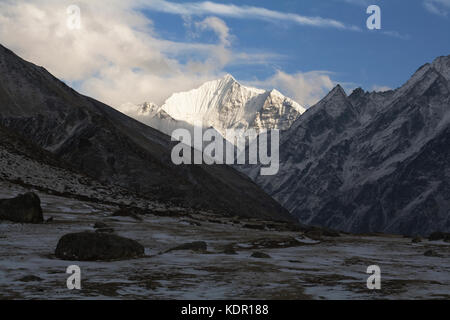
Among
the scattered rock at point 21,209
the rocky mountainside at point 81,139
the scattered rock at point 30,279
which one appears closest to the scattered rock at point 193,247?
the scattered rock at point 30,279

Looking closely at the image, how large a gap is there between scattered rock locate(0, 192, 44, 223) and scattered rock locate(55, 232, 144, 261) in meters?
14.8

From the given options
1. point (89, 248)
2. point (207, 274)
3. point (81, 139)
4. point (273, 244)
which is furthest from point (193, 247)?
point (81, 139)

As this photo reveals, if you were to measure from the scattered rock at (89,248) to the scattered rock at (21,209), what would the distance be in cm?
1483

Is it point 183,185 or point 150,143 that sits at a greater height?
point 150,143

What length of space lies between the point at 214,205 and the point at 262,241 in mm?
98853

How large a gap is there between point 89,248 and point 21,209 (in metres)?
16.4

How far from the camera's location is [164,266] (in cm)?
2508

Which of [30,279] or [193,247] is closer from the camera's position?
[30,279]

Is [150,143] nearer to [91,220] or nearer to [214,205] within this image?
[214,205]

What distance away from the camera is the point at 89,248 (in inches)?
1052

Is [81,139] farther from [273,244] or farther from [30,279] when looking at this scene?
[30,279]

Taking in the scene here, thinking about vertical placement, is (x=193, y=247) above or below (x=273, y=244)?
above

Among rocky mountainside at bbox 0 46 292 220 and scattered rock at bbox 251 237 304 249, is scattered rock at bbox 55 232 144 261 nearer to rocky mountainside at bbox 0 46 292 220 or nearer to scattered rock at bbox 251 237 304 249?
scattered rock at bbox 251 237 304 249
